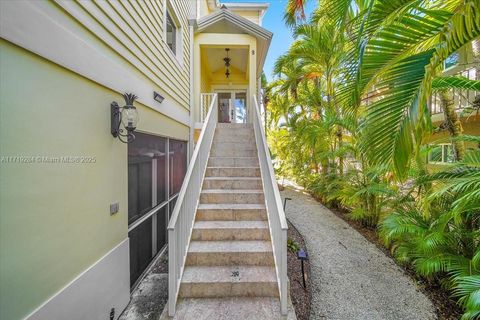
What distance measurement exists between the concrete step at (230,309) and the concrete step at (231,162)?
2.84 metres

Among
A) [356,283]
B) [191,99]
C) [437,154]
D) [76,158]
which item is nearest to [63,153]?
[76,158]

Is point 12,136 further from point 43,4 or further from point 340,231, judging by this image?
point 340,231

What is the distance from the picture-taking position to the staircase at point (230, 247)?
2.57m

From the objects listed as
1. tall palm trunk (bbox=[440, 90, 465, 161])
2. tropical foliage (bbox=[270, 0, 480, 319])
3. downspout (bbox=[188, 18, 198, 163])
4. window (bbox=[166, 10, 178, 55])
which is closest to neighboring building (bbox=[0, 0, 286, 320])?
window (bbox=[166, 10, 178, 55])

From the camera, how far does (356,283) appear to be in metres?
3.12

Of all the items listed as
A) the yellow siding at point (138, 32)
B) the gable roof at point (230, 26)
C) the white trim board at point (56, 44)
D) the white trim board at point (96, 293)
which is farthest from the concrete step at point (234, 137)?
the white trim board at point (96, 293)

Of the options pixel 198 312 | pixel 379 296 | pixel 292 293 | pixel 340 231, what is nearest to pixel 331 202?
pixel 340 231

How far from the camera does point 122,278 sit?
2543 millimetres

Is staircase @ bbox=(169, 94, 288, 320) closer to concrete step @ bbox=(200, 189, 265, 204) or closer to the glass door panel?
concrete step @ bbox=(200, 189, 265, 204)

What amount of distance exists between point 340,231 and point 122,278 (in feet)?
14.4

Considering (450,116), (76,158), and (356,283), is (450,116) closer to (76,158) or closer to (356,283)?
(356,283)

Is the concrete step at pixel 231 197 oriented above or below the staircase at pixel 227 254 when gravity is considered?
above

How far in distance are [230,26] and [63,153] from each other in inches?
259

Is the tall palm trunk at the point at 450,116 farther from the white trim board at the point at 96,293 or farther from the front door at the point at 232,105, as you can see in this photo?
the front door at the point at 232,105
